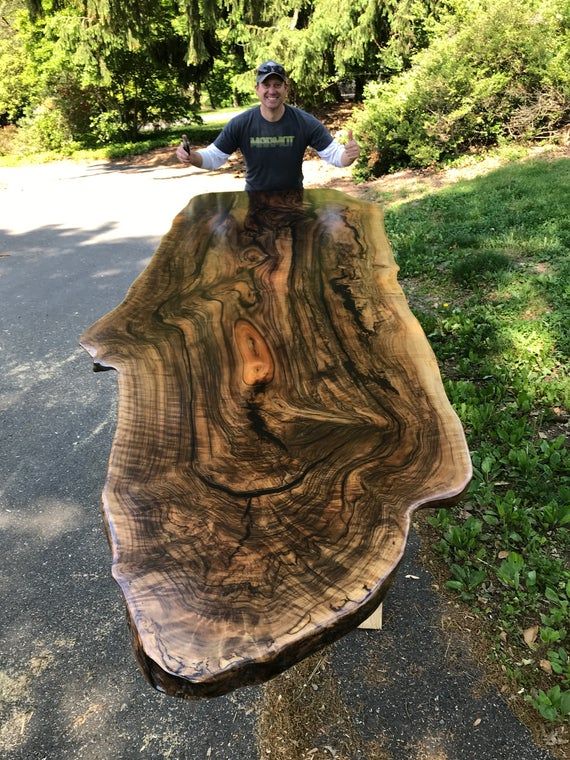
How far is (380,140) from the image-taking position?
7898 millimetres

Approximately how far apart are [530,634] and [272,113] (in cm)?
289

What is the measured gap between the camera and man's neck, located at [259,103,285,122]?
10.7ft

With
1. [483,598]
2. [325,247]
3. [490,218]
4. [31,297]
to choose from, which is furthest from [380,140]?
[483,598]

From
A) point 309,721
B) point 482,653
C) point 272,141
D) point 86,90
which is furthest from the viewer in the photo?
point 86,90

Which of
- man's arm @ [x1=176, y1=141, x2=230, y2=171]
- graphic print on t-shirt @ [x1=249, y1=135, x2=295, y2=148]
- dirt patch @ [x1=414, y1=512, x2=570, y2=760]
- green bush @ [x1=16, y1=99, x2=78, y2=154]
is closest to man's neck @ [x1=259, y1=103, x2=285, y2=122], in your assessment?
graphic print on t-shirt @ [x1=249, y1=135, x2=295, y2=148]

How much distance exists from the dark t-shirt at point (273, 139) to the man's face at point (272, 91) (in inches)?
4.9

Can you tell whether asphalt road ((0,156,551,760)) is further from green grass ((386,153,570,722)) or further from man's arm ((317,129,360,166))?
man's arm ((317,129,360,166))

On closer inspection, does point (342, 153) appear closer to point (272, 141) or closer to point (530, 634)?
point (272, 141)

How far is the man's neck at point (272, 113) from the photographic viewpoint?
128 inches

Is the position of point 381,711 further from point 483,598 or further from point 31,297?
point 31,297

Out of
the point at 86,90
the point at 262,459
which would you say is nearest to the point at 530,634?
the point at 262,459

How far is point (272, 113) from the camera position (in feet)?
10.7

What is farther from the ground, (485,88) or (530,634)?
(485,88)

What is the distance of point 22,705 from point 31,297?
3877mm
